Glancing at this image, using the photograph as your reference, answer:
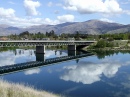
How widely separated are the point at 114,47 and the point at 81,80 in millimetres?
109684

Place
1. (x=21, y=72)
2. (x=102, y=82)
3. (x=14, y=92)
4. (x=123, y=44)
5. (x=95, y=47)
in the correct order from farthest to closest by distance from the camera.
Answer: (x=123, y=44) → (x=95, y=47) → (x=21, y=72) → (x=102, y=82) → (x=14, y=92)

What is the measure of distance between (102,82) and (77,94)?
1223cm

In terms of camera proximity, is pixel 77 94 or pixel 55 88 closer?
pixel 77 94

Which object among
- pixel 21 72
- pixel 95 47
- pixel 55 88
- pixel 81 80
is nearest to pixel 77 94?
pixel 55 88

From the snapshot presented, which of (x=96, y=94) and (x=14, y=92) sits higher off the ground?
(x=14, y=92)

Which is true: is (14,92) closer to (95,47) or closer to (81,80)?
(81,80)

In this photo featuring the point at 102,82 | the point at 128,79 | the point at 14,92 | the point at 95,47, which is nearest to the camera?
the point at 14,92

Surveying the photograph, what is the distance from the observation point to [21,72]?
6316 cm

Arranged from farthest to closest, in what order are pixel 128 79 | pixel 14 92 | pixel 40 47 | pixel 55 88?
pixel 40 47
pixel 128 79
pixel 55 88
pixel 14 92

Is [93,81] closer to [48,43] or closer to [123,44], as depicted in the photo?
[48,43]

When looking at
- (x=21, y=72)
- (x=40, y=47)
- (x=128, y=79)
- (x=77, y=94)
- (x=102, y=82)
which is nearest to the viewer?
(x=77, y=94)

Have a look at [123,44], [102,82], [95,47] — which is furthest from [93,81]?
[123,44]

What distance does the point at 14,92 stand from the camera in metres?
22.3

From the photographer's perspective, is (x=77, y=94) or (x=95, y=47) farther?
(x=95, y=47)
